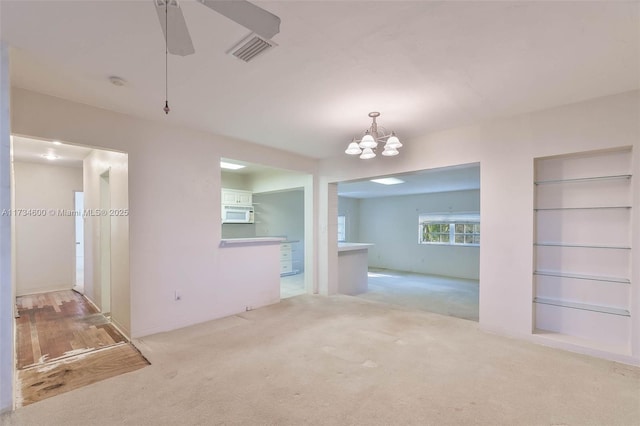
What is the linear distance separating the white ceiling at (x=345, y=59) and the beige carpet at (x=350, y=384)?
8.14 feet

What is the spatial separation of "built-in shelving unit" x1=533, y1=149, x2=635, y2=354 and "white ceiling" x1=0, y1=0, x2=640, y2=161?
790 mm

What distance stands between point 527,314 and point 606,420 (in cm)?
143

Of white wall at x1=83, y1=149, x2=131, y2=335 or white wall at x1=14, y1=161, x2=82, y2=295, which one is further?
white wall at x1=14, y1=161, x2=82, y2=295

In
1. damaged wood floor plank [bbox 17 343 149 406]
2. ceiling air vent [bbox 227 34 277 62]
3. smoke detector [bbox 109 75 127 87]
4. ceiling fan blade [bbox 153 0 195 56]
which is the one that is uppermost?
smoke detector [bbox 109 75 127 87]

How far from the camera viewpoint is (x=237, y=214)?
7156 millimetres

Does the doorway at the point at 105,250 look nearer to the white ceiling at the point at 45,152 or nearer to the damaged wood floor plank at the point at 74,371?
the white ceiling at the point at 45,152

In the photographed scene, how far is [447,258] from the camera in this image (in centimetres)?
848

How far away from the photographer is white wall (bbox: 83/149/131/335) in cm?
340

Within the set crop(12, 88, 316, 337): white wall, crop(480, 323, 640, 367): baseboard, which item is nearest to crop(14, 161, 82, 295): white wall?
crop(12, 88, 316, 337): white wall

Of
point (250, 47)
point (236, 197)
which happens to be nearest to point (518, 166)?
point (250, 47)

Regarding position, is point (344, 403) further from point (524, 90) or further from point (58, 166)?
point (58, 166)

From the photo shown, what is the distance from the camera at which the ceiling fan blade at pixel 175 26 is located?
120 centimetres

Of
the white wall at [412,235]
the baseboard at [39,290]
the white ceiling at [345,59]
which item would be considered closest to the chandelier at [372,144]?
the white ceiling at [345,59]

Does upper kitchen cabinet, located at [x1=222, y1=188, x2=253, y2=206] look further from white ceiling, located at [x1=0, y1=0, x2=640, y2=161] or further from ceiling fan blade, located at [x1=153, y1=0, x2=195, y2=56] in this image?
ceiling fan blade, located at [x1=153, y1=0, x2=195, y2=56]
